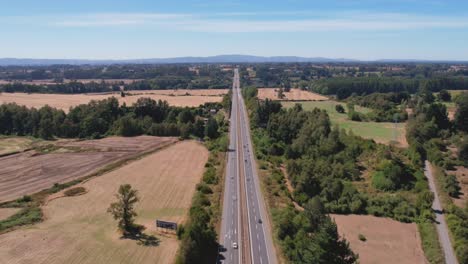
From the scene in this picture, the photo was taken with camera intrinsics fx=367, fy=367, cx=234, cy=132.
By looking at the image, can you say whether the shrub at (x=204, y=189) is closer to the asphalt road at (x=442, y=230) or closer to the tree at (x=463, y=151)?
the asphalt road at (x=442, y=230)

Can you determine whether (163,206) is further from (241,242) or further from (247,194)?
(241,242)

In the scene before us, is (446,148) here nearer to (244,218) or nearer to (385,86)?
(244,218)

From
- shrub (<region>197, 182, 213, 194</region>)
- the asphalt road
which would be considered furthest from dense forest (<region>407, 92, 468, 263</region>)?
shrub (<region>197, 182, 213, 194</region>)

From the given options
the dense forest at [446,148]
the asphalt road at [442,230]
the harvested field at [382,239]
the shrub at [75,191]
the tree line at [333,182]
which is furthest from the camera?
the shrub at [75,191]

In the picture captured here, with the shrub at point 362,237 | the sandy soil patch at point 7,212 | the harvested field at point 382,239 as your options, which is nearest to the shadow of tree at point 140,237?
the sandy soil patch at point 7,212

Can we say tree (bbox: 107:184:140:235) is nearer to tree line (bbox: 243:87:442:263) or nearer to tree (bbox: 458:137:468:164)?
tree line (bbox: 243:87:442:263)
